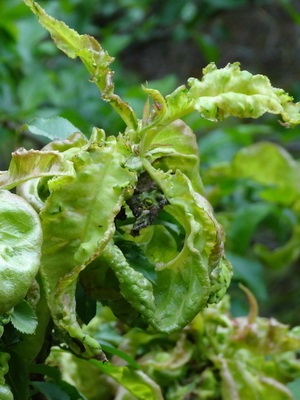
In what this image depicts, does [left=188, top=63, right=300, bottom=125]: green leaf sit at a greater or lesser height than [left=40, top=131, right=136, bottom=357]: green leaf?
greater

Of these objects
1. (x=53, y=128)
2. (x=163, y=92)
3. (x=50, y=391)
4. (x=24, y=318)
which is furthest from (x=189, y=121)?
(x=24, y=318)

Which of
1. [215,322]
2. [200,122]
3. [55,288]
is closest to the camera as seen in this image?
[55,288]

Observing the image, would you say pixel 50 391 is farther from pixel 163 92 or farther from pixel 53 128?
pixel 163 92

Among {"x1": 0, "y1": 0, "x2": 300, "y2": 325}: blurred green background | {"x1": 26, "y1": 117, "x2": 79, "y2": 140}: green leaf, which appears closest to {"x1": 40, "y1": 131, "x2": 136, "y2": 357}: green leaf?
{"x1": 26, "y1": 117, "x2": 79, "y2": 140}: green leaf

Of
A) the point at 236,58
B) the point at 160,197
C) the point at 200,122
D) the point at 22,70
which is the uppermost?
the point at 160,197

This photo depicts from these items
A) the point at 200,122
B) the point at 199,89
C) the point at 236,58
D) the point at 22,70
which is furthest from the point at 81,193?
the point at 236,58

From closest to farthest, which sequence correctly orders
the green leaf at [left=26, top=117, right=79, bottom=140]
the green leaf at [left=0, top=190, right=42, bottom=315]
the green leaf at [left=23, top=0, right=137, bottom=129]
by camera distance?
the green leaf at [left=0, top=190, right=42, bottom=315] < the green leaf at [left=23, top=0, right=137, bottom=129] < the green leaf at [left=26, top=117, right=79, bottom=140]

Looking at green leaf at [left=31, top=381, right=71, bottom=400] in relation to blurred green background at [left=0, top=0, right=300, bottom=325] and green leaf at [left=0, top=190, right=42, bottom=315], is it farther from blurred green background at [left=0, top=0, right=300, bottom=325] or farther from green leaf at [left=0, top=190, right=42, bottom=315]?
blurred green background at [left=0, top=0, right=300, bottom=325]

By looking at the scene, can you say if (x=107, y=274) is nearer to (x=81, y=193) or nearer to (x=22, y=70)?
(x=81, y=193)
